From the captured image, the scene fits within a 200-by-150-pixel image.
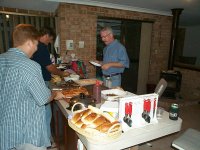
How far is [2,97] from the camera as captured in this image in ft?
4.21

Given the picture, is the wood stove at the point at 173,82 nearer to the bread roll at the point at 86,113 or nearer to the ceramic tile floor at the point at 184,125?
the ceramic tile floor at the point at 184,125

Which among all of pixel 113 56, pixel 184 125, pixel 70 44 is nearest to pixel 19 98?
pixel 113 56

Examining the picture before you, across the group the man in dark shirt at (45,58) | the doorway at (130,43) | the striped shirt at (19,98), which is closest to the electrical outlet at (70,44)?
the doorway at (130,43)

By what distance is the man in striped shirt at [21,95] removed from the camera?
1.23 meters

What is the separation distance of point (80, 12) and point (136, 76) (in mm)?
2599

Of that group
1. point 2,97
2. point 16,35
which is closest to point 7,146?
point 2,97

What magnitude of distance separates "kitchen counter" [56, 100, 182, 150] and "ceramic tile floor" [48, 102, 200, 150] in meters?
1.33

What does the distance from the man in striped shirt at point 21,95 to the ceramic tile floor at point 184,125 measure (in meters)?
1.77

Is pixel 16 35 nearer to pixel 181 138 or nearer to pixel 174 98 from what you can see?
pixel 181 138

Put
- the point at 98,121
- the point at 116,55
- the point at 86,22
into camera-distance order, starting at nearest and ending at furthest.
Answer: the point at 98,121
the point at 116,55
the point at 86,22

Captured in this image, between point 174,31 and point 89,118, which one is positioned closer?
point 89,118

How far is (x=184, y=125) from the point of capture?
329cm

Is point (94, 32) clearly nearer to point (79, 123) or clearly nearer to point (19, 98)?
point (19, 98)

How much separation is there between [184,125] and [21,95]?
10.3 feet
